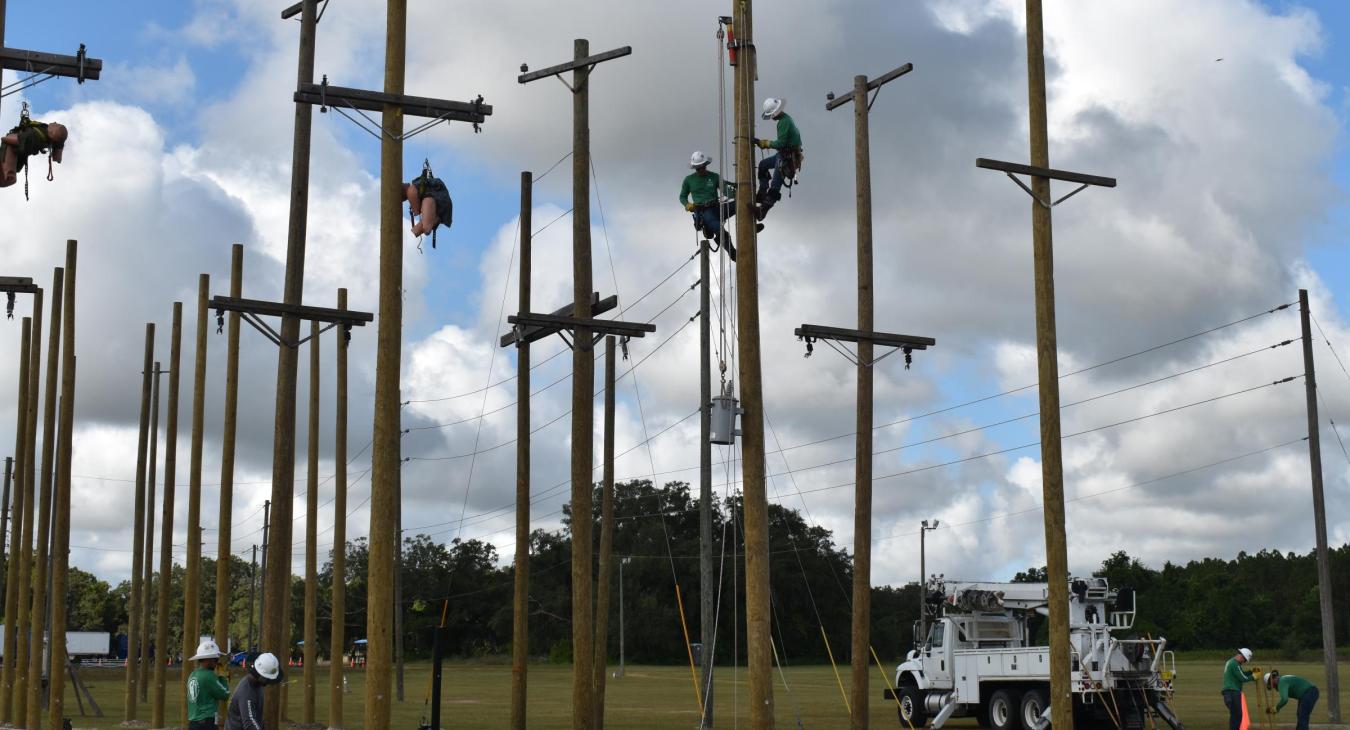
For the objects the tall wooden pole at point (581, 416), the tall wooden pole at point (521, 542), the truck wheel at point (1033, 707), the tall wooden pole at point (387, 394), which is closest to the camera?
the tall wooden pole at point (387, 394)

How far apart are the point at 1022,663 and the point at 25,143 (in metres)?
21.3

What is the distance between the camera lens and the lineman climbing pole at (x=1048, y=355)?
1688 cm

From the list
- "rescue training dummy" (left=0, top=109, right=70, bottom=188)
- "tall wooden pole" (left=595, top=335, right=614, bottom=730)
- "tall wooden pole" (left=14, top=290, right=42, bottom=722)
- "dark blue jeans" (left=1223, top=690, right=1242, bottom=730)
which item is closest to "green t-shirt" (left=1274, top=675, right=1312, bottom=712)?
"dark blue jeans" (left=1223, top=690, right=1242, bottom=730)

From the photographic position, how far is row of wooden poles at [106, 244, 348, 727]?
22828mm

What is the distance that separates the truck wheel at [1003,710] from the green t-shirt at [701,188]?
613 inches

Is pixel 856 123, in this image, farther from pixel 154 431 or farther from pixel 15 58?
pixel 154 431

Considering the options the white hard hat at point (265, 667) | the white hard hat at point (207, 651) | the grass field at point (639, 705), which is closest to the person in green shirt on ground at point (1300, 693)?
the grass field at point (639, 705)

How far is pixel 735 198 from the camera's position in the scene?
1720 centimetres

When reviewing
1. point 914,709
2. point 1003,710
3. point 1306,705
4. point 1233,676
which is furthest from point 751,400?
point 914,709

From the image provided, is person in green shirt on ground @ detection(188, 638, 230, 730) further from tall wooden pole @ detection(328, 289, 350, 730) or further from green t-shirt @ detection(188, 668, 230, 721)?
tall wooden pole @ detection(328, 289, 350, 730)

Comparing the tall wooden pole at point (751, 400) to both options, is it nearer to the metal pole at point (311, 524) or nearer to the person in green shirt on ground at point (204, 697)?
the person in green shirt on ground at point (204, 697)

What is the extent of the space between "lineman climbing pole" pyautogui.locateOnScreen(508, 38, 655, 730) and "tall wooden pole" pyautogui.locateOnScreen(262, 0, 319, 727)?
10.0 feet

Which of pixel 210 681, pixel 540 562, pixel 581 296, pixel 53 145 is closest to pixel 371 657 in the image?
pixel 210 681

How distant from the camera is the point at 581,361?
20.3m
